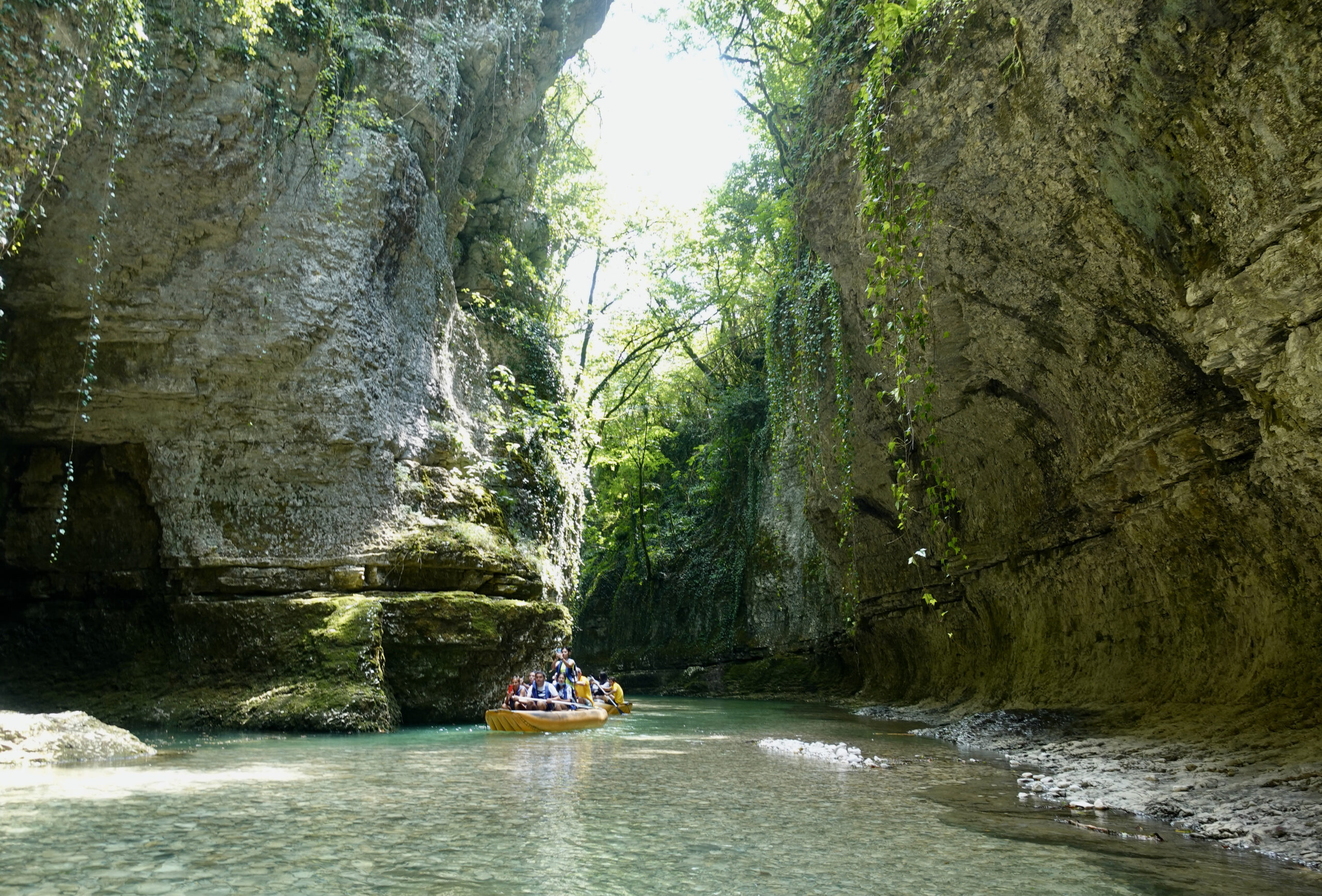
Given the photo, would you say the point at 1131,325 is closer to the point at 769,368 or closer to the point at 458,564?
the point at 458,564

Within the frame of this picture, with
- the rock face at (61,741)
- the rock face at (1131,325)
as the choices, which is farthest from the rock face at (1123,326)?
the rock face at (61,741)

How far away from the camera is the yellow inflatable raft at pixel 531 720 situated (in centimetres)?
1185

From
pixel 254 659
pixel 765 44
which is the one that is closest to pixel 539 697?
pixel 254 659

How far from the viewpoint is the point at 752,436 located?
81.5 ft

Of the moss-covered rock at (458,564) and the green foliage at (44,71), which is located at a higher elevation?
the green foliage at (44,71)

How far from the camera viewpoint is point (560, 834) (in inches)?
197

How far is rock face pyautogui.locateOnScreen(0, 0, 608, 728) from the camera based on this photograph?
11016mm

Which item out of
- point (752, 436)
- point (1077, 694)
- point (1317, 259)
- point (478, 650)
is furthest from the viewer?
point (752, 436)

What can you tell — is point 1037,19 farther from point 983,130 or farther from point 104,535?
point 104,535

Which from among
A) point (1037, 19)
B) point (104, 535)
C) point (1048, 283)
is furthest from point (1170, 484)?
point (104, 535)

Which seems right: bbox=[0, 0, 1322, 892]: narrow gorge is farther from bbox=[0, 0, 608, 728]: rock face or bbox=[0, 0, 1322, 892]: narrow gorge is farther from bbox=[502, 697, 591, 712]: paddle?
bbox=[502, 697, 591, 712]: paddle

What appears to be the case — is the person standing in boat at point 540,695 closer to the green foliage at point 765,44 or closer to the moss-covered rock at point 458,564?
the moss-covered rock at point 458,564

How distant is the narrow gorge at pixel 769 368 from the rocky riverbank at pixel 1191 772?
44 millimetres

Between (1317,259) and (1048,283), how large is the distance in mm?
3129
